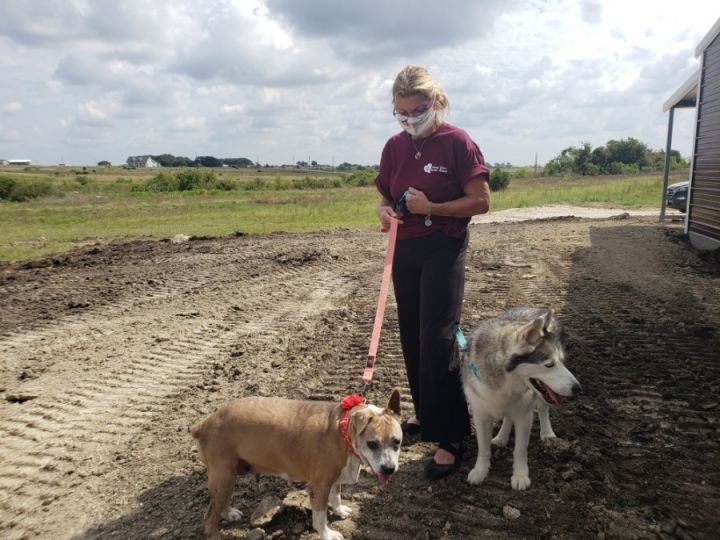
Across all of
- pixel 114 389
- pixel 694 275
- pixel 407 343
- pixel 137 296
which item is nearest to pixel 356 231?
pixel 137 296

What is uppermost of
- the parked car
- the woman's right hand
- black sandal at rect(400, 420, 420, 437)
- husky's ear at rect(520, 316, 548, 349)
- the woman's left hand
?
the woman's left hand

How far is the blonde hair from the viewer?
3.25 m

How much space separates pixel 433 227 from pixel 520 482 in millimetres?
1757

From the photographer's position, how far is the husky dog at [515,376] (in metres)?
3.06

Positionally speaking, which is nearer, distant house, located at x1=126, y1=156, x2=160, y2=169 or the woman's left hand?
the woman's left hand

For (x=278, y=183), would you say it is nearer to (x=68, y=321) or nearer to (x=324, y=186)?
(x=324, y=186)

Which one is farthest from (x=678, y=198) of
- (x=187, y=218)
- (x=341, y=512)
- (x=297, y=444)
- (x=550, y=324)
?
→ (x=187, y=218)

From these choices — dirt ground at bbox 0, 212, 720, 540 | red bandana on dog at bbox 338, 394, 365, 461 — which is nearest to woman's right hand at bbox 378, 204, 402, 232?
red bandana on dog at bbox 338, 394, 365, 461

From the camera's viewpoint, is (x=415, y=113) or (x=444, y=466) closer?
(x=415, y=113)

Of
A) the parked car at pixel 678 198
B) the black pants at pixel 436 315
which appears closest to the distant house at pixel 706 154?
the parked car at pixel 678 198

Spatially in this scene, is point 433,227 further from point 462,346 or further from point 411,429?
point 411,429

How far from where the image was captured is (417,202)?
3326 mm

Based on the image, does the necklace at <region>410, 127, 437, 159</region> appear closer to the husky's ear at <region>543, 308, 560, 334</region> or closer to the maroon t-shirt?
the maroon t-shirt

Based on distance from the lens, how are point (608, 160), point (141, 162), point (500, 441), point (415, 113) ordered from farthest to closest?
point (141, 162) < point (608, 160) < point (500, 441) < point (415, 113)
